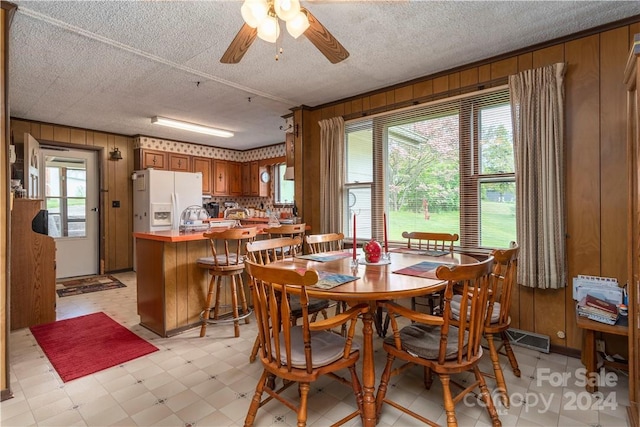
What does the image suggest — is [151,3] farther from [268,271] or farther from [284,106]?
[284,106]

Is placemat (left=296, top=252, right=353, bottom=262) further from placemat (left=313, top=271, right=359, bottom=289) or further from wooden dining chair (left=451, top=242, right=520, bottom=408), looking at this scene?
wooden dining chair (left=451, top=242, right=520, bottom=408)

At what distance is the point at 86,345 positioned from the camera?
9.06ft

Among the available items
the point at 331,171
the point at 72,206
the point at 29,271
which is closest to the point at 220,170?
the point at 72,206

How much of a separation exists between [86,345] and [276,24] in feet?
9.59

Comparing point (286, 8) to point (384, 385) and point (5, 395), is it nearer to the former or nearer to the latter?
point (384, 385)

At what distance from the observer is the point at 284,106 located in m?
4.32

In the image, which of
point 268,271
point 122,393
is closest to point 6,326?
point 122,393

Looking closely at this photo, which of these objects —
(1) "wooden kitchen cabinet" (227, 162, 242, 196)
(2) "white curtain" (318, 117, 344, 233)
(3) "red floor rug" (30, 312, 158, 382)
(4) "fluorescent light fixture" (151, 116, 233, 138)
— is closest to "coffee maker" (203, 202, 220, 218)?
(1) "wooden kitchen cabinet" (227, 162, 242, 196)

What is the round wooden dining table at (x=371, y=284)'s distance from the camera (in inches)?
62.2

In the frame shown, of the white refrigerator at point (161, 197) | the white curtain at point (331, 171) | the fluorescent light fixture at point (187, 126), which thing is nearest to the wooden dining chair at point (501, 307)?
the white curtain at point (331, 171)

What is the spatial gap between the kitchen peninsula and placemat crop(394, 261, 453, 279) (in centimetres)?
188

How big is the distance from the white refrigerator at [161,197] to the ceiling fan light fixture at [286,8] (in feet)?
14.6

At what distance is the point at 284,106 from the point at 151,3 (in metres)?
2.30

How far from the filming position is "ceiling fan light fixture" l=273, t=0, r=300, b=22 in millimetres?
1585
